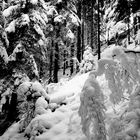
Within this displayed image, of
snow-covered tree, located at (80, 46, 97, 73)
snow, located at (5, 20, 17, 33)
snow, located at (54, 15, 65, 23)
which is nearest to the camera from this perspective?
snow, located at (5, 20, 17, 33)

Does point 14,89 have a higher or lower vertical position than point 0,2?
lower

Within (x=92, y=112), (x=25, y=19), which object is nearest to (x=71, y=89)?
(x=25, y=19)

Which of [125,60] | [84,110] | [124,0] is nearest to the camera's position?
[84,110]

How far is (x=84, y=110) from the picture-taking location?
205cm

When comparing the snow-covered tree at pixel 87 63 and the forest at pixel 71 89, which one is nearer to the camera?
the forest at pixel 71 89

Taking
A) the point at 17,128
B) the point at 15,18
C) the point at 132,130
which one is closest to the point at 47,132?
the point at 17,128

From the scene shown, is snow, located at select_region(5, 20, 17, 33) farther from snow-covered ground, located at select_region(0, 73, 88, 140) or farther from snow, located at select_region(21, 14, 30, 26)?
snow-covered ground, located at select_region(0, 73, 88, 140)

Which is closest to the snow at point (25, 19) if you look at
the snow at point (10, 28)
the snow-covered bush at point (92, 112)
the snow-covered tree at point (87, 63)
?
the snow at point (10, 28)

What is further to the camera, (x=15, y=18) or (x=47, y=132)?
(x=15, y=18)

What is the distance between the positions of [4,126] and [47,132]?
126 inches

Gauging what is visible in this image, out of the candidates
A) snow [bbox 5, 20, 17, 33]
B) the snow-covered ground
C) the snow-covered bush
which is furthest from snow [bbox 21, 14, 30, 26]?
the snow-covered bush

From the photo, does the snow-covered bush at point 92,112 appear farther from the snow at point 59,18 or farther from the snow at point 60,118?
the snow at point 59,18

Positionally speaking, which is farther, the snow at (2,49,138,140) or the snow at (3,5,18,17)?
the snow at (3,5,18,17)

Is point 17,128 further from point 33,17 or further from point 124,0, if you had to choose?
point 33,17
